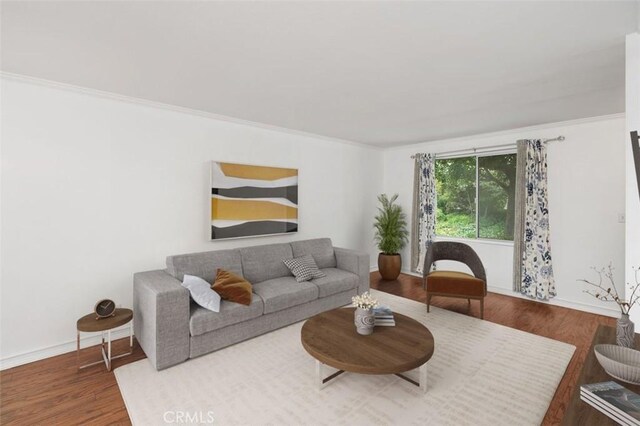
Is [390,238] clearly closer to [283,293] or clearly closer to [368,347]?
[283,293]

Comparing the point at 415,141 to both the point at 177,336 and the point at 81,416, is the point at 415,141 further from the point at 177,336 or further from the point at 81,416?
the point at 81,416

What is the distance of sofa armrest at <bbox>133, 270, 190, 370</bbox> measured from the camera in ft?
8.23

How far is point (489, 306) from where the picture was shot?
13.6 ft

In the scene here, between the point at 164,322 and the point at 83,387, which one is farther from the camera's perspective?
the point at 164,322

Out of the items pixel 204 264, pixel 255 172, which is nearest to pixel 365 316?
pixel 204 264

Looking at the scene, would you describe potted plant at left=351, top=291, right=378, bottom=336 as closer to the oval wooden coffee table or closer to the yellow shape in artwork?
the oval wooden coffee table

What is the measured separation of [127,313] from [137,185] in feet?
4.56

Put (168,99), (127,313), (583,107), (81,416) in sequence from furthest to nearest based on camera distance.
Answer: (583,107), (168,99), (127,313), (81,416)

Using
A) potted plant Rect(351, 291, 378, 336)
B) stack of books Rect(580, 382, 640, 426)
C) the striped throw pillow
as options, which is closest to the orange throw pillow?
the striped throw pillow

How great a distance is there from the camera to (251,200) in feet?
13.5

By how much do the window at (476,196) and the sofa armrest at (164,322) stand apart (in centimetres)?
464

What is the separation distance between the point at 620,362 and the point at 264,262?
10.8 ft

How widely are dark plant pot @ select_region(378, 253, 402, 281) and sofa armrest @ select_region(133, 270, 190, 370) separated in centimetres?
370

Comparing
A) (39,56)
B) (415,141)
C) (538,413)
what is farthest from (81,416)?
(415,141)
